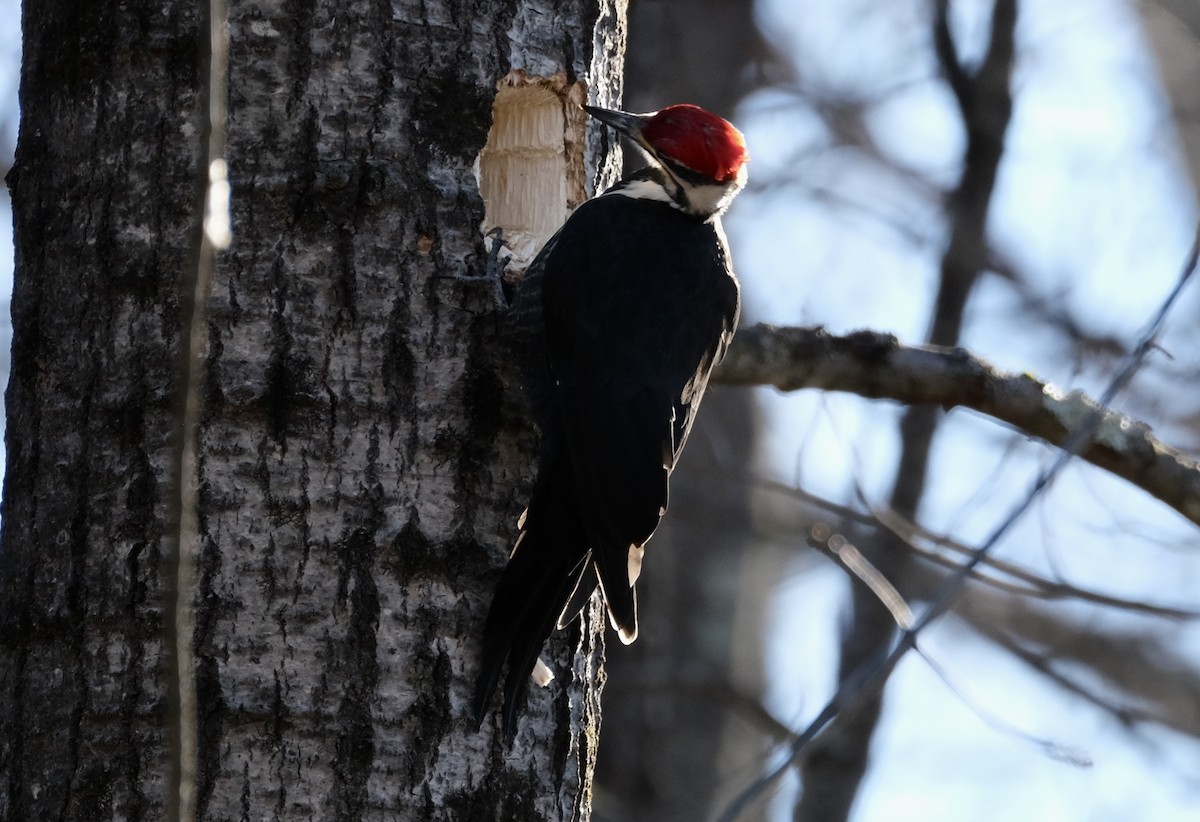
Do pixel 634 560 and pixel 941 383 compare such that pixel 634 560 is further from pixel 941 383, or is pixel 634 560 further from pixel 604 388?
pixel 941 383

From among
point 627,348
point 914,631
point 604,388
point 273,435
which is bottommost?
point 914,631

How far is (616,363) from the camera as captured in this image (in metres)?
2.98

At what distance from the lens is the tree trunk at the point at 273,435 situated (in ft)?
7.14

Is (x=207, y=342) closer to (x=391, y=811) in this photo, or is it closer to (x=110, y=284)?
(x=110, y=284)

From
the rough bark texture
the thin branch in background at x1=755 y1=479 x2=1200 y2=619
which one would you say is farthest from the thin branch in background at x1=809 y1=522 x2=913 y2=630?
the rough bark texture

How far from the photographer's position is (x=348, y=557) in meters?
2.27

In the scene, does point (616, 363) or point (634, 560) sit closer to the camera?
point (634, 560)

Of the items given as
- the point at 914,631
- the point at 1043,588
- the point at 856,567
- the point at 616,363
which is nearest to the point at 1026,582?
the point at 1043,588

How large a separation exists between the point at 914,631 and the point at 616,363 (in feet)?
4.45

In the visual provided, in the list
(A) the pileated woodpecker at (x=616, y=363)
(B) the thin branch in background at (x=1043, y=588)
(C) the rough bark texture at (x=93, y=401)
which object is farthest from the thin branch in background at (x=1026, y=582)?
(C) the rough bark texture at (x=93, y=401)

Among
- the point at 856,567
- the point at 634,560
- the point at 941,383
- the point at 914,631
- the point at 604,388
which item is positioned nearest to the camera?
the point at 914,631

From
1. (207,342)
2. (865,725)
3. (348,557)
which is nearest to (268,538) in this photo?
(348,557)

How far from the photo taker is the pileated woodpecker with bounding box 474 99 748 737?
248 cm

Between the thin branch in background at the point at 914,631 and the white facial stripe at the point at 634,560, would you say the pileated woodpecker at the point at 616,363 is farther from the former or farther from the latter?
the thin branch in background at the point at 914,631
